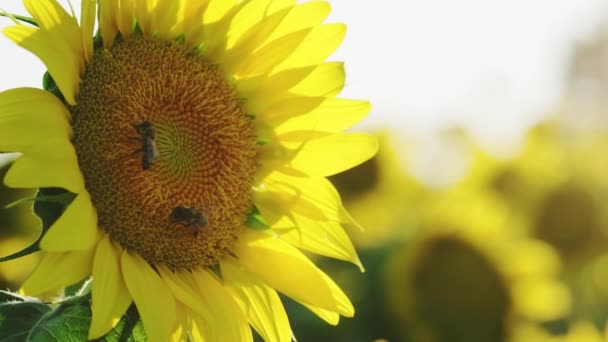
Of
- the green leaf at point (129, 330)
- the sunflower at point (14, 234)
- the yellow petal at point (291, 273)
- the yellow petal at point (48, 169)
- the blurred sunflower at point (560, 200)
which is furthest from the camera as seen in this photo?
the blurred sunflower at point (560, 200)

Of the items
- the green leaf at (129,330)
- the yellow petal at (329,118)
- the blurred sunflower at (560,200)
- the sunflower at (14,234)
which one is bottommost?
the blurred sunflower at (560,200)

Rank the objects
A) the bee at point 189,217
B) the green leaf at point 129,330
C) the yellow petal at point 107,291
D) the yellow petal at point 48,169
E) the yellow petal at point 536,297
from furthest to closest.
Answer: the yellow petal at point 536,297 → the bee at point 189,217 → the green leaf at point 129,330 → the yellow petal at point 107,291 → the yellow petal at point 48,169

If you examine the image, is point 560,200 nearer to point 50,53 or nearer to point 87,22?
point 87,22

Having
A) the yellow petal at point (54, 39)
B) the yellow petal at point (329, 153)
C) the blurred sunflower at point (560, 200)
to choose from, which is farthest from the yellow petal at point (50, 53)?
the blurred sunflower at point (560, 200)

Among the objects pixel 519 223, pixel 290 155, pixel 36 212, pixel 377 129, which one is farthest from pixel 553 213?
pixel 36 212

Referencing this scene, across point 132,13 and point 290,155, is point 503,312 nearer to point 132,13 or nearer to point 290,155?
point 290,155

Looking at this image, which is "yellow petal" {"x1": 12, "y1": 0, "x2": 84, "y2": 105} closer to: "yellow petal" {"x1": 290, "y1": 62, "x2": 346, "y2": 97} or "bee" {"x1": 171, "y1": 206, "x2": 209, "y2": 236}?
"bee" {"x1": 171, "y1": 206, "x2": 209, "y2": 236}

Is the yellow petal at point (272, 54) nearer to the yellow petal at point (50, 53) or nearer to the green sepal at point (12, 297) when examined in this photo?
the yellow petal at point (50, 53)
